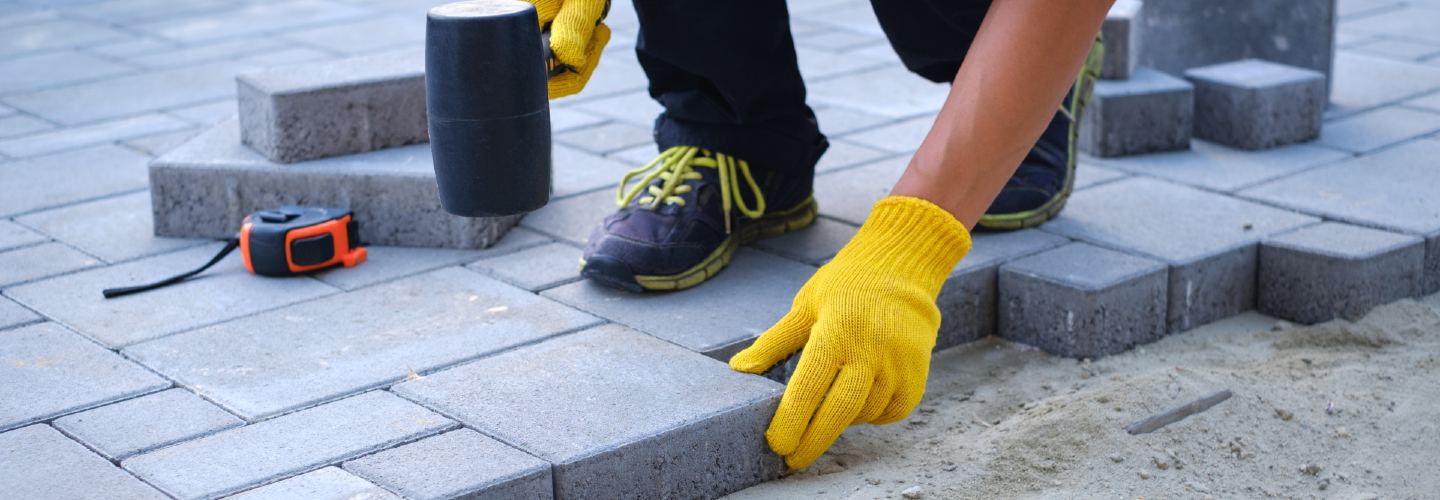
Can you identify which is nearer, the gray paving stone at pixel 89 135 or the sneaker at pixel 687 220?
the sneaker at pixel 687 220

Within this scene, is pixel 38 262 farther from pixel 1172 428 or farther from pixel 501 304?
pixel 1172 428

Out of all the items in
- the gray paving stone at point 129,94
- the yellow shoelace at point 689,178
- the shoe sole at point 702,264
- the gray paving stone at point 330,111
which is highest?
the gray paving stone at point 330,111

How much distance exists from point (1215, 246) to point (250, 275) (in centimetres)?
177

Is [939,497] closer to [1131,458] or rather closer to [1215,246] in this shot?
[1131,458]

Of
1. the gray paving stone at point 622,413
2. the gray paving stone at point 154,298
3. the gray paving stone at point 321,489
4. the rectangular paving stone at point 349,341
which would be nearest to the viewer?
the gray paving stone at point 321,489

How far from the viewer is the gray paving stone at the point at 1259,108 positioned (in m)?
3.41

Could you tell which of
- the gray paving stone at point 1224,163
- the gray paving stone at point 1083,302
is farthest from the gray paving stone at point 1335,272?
the gray paving stone at point 1224,163

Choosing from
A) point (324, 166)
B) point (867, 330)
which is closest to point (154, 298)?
point (324, 166)

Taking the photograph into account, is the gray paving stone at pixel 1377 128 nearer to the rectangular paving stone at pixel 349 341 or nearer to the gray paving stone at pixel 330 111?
the rectangular paving stone at pixel 349 341

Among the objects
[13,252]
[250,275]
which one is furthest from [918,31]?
[13,252]

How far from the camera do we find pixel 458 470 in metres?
1.85

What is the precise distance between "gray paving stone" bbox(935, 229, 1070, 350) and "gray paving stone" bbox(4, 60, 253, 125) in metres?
2.48

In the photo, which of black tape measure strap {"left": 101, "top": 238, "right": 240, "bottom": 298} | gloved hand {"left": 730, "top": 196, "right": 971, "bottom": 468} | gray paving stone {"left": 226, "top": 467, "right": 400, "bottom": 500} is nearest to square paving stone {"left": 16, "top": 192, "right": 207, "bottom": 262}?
black tape measure strap {"left": 101, "top": 238, "right": 240, "bottom": 298}

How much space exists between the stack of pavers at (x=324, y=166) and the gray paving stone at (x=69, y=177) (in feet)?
1.26
